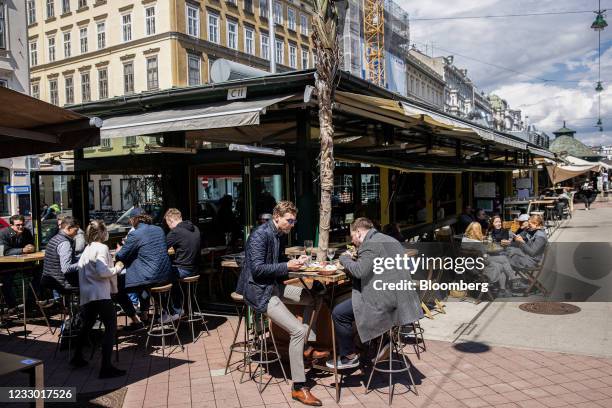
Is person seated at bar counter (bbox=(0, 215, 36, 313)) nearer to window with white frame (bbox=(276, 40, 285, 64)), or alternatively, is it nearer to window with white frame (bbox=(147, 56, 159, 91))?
window with white frame (bbox=(147, 56, 159, 91))

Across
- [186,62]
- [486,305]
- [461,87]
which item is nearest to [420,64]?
[461,87]

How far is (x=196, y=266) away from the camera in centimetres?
649

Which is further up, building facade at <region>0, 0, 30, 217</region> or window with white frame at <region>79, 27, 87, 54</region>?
window with white frame at <region>79, 27, 87, 54</region>

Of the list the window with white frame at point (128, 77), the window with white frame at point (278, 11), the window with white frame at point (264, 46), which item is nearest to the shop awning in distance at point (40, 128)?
the window with white frame at point (128, 77)

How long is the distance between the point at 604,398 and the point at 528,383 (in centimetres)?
61

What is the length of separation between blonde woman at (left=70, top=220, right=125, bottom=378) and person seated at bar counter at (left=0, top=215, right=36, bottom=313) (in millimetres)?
2893

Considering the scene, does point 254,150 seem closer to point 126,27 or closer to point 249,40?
point 126,27

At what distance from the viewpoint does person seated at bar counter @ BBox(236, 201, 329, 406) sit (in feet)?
14.5

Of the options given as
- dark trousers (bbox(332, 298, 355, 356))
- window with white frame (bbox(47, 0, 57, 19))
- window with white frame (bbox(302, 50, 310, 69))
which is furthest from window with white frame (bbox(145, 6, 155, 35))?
dark trousers (bbox(332, 298, 355, 356))

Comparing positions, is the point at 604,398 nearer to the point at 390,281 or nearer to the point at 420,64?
the point at 390,281

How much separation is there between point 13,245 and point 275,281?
529cm

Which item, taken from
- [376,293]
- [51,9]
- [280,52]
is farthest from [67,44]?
[376,293]

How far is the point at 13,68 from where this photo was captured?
25422mm

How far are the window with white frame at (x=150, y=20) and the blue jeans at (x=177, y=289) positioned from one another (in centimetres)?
3232
